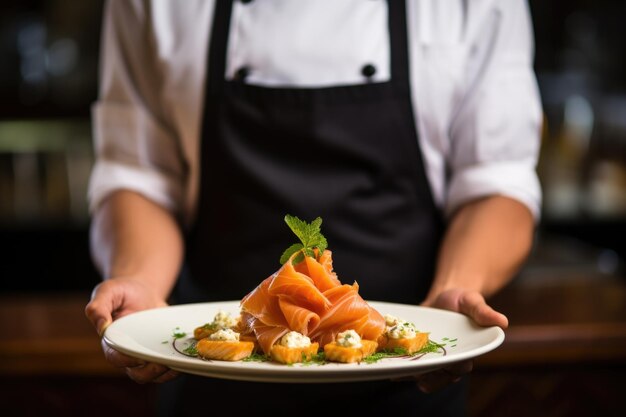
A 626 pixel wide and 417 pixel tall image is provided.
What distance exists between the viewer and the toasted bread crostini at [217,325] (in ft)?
4.44

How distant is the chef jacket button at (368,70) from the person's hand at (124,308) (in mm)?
679

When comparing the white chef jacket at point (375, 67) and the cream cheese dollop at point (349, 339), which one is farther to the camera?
the white chef jacket at point (375, 67)

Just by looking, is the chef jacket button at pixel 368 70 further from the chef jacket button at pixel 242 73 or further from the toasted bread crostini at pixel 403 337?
the toasted bread crostini at pixel 403 337

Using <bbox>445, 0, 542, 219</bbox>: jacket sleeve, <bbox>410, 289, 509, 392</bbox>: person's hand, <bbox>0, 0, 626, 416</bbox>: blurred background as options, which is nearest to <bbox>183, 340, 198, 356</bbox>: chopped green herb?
<bbox>410, 289, 509, 392</bbox>: person's hand

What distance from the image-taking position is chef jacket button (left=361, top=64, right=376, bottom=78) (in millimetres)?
1855

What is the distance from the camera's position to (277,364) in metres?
1.21

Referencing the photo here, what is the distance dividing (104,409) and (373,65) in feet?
4.03

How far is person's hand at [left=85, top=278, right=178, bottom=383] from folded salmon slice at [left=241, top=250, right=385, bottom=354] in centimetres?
16

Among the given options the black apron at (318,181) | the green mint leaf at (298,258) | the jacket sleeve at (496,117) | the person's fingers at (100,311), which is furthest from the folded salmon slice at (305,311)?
the jacket sleeve at (496,117)

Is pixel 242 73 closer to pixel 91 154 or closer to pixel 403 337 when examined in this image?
pixel 403 337

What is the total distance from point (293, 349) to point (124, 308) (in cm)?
39

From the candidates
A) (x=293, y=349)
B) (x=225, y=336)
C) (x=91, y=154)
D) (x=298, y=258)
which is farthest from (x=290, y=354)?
(x=91, y=154)

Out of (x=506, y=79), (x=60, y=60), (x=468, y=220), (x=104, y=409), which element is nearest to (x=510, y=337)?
(x=468, y=220)

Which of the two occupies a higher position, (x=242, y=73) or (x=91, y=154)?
(x=242, y=73)
